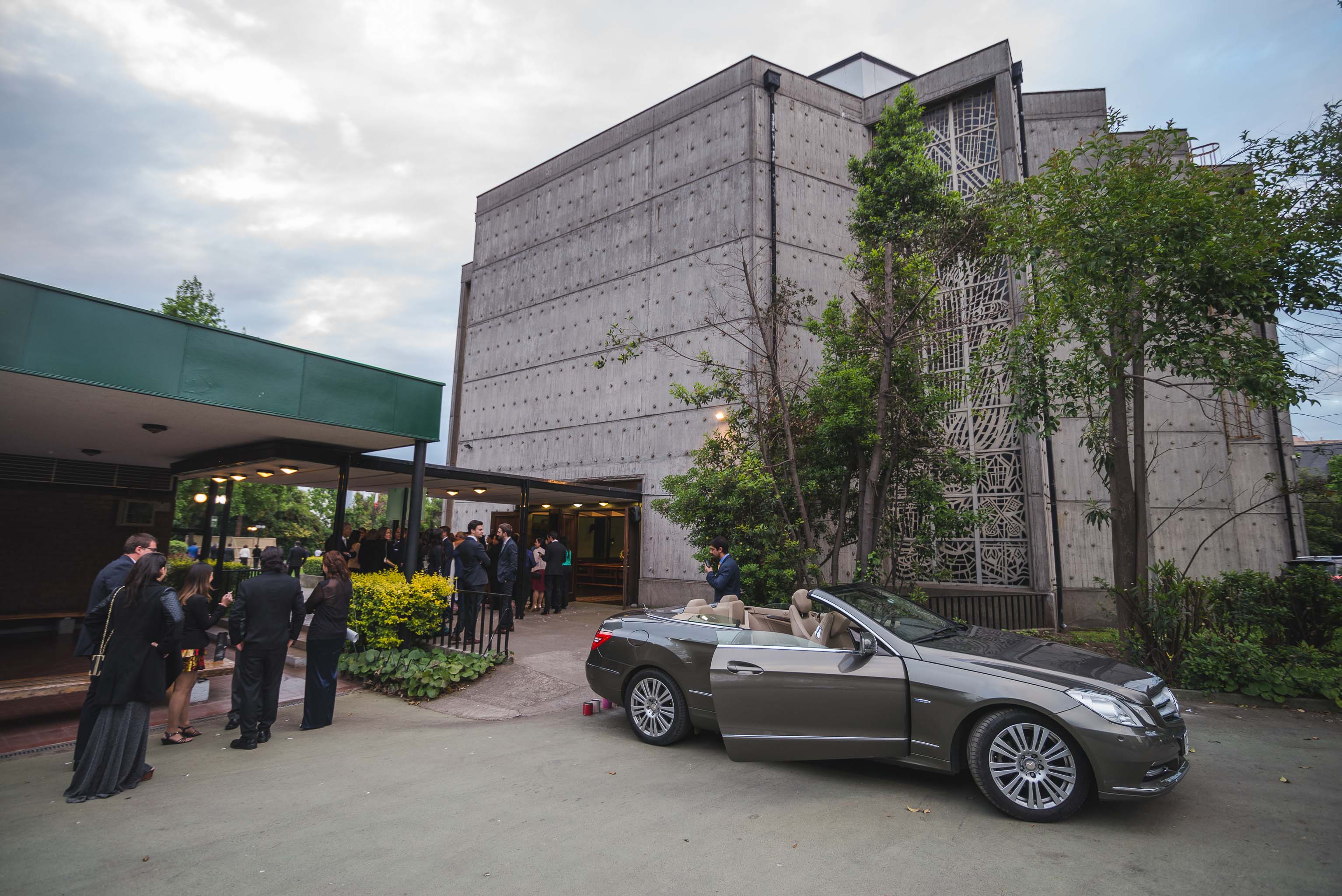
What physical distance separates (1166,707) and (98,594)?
7251 millimetres

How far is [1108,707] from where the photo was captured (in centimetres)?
410

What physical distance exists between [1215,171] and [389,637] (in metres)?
12.4

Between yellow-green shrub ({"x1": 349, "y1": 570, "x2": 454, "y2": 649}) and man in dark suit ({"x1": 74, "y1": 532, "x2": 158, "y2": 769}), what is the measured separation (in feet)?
13.3

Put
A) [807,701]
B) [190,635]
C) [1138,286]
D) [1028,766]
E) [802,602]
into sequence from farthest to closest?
[1138,286]
[190,635]
[802,602]
[807,701]
[1028,766]

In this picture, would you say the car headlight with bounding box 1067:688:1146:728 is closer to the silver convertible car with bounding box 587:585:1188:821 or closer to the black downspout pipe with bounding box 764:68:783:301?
the silver convertible car with bounding box 587:585:1188:821

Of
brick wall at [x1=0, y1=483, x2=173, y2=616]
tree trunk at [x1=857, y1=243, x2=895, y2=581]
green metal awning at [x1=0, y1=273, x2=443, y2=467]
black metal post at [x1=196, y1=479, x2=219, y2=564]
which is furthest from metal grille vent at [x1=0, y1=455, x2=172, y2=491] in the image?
tree trunk at [x1=857, y1=243, x2=895, y2=581]

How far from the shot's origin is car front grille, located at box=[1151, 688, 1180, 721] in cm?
426

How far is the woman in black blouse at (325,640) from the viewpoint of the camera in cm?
656

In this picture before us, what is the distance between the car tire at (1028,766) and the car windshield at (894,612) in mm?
811

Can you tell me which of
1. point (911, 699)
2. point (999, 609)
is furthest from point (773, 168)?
point (911, 699)

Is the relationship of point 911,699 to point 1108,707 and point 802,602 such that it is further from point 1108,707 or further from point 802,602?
point 802,602

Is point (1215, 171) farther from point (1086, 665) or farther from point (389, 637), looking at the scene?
point (389, 637)

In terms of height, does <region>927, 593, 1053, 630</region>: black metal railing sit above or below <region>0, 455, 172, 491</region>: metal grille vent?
below

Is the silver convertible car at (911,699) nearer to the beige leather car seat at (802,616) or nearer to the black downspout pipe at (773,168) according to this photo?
the beige leather car seat at (802,616)
